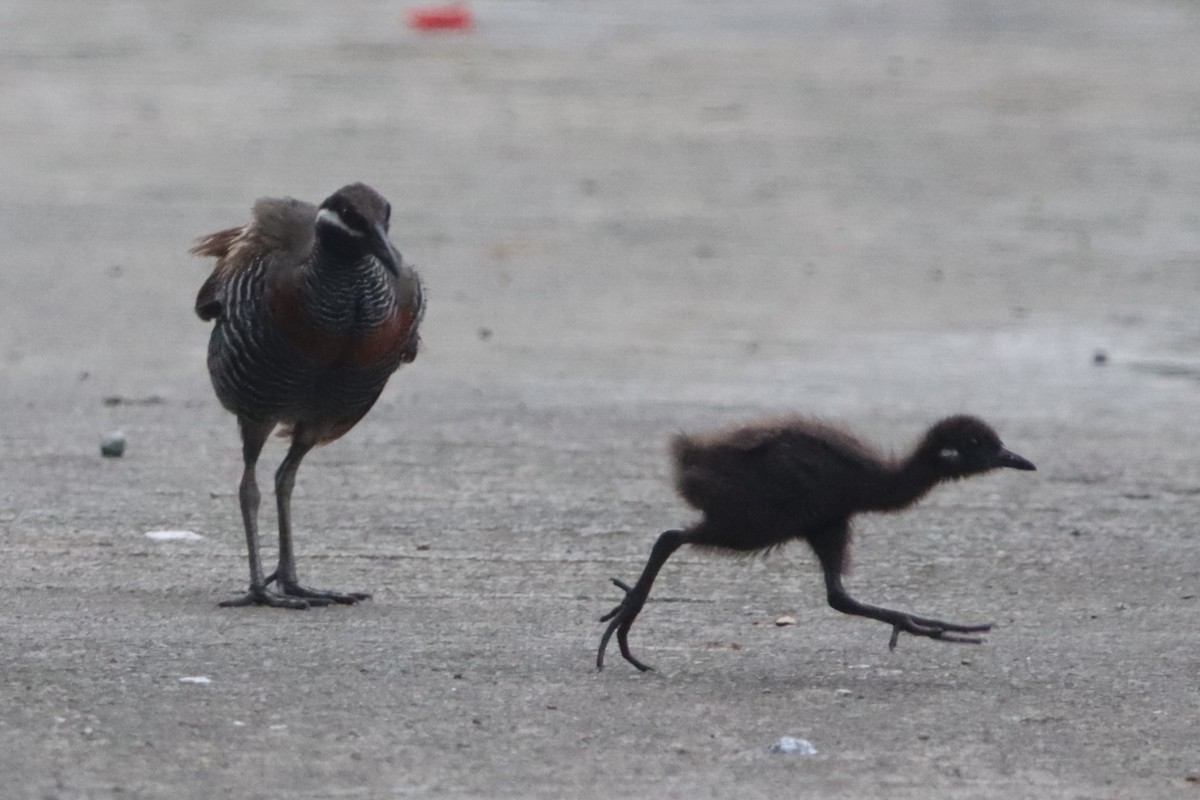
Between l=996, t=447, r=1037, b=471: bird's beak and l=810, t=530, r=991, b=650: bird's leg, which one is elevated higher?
l=996, t=447, r=1037, b=471: bird's beak

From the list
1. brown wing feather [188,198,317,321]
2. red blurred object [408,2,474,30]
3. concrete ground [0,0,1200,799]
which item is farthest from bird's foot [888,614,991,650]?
red blurred object [408,2,474,30]

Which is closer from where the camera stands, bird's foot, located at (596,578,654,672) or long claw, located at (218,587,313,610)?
bird's foot, located at (596,578,654,672)

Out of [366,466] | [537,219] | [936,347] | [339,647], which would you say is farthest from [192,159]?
[339,647]

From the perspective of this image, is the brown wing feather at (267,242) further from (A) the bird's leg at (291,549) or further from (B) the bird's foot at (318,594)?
(B) the bird's foot at (318,594)

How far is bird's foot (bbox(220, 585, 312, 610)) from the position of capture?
7.02m

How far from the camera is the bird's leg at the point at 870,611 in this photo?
6.25 meters

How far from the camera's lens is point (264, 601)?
23.1 feet

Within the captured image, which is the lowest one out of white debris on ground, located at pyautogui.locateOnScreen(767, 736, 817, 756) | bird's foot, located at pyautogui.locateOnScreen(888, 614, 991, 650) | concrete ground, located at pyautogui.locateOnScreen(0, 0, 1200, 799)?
concrete ground, located at pyautogui.locateOnScreen(0, 0, 1200, 799)

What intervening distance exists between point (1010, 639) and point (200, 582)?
2.80 m

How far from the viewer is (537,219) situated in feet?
51.2

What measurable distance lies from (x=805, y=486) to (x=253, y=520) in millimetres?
2145

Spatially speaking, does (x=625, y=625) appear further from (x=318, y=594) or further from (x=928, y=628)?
(x=318, y=594)

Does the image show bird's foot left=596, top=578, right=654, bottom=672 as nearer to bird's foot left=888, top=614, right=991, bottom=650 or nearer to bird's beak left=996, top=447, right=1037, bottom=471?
bird's foot left=888, top=614, right=991, bottom=650

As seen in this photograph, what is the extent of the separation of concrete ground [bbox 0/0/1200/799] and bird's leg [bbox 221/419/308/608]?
0.78 feet
